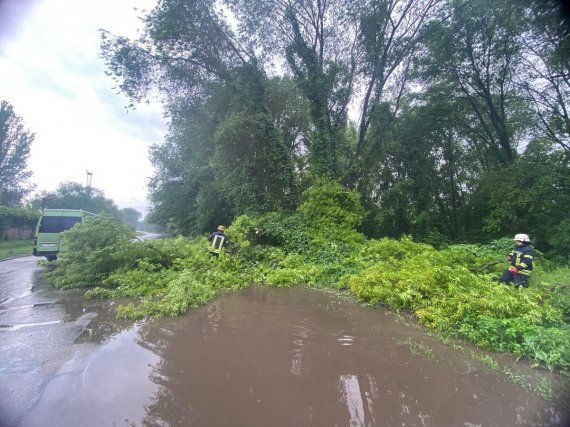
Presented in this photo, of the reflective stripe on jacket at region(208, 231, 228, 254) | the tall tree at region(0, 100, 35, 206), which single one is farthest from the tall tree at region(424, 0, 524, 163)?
the tall tree at region(0, 100, 35, 206)

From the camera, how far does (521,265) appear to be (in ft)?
19.4

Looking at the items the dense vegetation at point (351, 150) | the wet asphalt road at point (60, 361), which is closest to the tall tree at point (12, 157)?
the dense vegetation at point (351, 150)

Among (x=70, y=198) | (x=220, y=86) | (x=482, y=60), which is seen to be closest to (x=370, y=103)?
(x=482, y=60)

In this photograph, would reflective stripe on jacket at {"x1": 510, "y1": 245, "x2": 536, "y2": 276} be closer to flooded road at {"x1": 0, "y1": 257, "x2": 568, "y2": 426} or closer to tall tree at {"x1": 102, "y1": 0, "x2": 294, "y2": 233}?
flooded road at {"x1": 0, "y1": 257, "x2": 568, "y2": 426}

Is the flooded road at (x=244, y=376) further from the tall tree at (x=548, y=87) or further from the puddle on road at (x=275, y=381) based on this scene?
the tall tree at (x=548, y=87)

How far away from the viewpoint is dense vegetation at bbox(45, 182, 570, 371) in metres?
4.14

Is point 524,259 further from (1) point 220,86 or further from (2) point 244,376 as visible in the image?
(1) point 220,86

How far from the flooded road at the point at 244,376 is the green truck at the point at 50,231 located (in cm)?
744

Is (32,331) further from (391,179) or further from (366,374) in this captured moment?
(391,179)

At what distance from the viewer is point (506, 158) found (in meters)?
16.2

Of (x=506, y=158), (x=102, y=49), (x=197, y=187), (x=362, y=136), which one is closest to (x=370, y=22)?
(x=362, y=136)

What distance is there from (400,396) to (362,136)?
654 inches

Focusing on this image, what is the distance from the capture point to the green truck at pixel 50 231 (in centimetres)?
1097

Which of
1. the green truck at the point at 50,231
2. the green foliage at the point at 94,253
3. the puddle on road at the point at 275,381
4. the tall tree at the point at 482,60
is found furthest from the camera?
the tall tree at the point at 482,60
